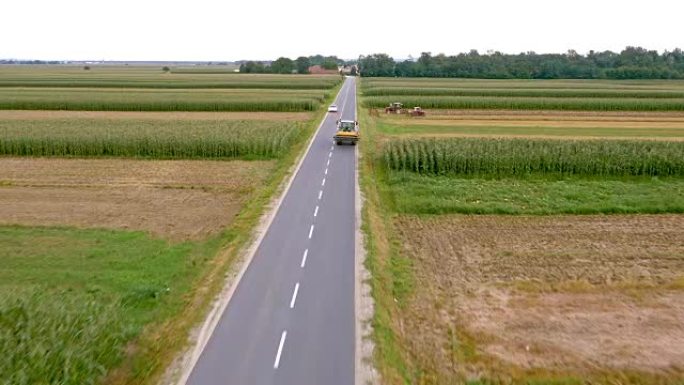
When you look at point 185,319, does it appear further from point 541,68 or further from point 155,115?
point 541,68

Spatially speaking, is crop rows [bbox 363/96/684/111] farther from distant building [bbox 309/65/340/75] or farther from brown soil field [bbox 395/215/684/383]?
distant building [bbox 309/65/340/75]

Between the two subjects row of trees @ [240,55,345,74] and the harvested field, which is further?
row of trees @ [240,55,345,74]

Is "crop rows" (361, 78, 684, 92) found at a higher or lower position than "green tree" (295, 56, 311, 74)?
lower

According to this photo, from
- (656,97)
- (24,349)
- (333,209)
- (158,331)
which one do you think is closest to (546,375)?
(158,331)

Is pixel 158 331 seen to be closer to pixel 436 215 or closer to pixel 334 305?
pixel 334 305

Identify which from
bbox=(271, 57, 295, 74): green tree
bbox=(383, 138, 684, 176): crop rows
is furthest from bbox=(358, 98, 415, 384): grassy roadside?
bbox=(271, 57, 295, 74): green tree

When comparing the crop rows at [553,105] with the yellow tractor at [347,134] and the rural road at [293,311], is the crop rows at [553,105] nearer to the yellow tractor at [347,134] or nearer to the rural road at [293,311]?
the yellow tractor at [347,134]

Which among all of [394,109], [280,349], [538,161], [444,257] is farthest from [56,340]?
[394,109]
